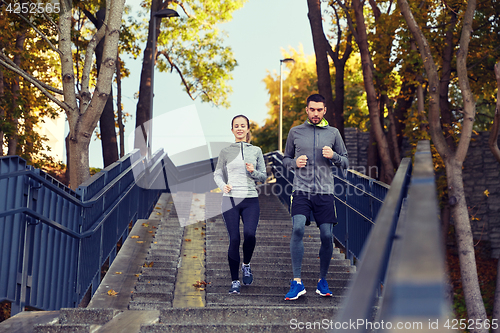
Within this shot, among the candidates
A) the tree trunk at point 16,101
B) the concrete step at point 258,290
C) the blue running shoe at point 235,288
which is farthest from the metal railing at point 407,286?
the tree trunk at point 16,101

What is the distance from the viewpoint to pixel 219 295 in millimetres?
5004

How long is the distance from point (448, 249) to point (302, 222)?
15829 mm

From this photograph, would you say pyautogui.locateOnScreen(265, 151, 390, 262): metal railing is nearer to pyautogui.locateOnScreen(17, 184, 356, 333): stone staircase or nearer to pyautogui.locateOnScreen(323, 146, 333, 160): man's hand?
pyautogui.locateOnScreen(17, 184, 356, 333): stone staircase

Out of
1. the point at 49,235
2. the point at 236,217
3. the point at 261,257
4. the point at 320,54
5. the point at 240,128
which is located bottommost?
the point at 261,257

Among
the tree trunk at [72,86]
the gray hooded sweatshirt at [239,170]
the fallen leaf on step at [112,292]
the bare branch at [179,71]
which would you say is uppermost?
the bare branch at [179,71]

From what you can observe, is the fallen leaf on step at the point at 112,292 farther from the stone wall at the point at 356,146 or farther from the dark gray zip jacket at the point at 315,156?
the stone wall at the point at 356,146

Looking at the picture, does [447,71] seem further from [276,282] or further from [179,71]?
[179,71]

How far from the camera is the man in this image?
475cm

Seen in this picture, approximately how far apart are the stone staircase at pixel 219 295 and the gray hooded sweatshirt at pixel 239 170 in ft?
3.56

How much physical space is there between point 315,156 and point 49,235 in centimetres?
252

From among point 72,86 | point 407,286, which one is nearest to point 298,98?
point 72,86

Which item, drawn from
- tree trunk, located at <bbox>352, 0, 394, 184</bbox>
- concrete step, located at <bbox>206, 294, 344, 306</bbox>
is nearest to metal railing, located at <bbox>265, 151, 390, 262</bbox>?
concrete step, located at <bbox>206, 294, 344, 306</bbox>

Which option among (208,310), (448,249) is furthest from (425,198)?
(448,249)

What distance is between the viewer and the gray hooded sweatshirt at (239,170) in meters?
4.92
